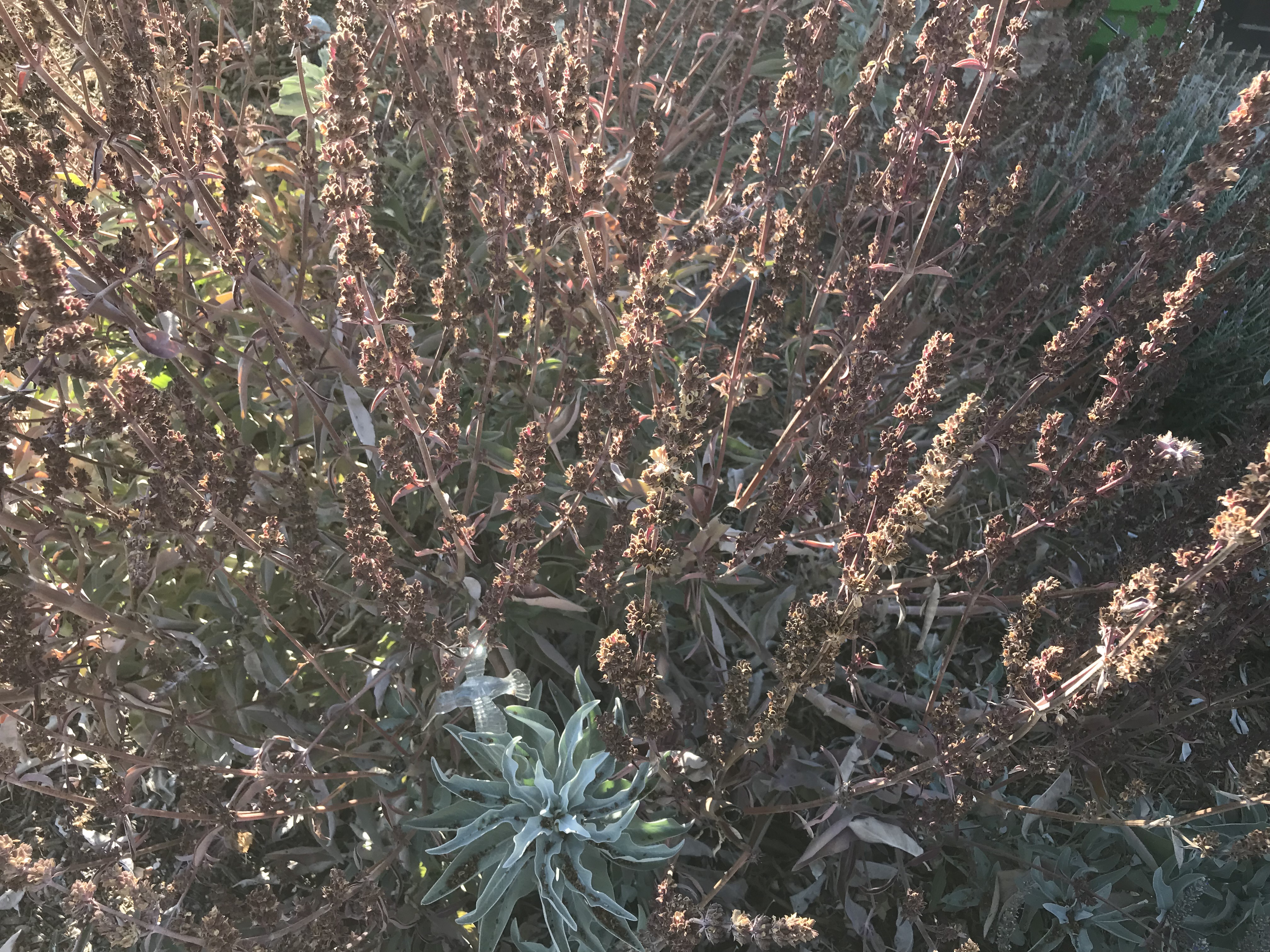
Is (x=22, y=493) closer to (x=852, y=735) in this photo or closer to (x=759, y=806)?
(x=759, y=806)

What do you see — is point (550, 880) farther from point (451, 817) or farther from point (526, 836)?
point (451, 817)

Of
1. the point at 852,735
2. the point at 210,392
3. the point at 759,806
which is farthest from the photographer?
the point at 210,392

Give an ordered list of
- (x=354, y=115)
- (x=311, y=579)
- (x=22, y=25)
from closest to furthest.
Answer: (x=354, y=115) < (x=311, y=579) < (x=22, y=25)

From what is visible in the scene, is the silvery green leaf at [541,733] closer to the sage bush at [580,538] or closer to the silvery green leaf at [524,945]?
the sage bush at [580,538]

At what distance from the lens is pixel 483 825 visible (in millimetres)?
1974

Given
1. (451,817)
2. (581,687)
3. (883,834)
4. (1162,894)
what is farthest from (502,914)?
(1162,894)

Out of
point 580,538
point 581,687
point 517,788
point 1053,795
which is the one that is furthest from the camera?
point 580,538

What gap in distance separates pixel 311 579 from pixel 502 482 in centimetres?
90

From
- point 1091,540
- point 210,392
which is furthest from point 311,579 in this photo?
point 1091,540

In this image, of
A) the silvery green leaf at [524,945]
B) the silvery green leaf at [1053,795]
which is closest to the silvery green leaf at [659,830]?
the silvery green leaf at [524,945]

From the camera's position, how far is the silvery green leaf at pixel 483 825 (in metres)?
1.88

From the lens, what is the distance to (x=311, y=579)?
1.92m

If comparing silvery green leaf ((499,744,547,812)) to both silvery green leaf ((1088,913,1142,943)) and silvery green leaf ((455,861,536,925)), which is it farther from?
silvery green leaf ((1088,913,1142,943))

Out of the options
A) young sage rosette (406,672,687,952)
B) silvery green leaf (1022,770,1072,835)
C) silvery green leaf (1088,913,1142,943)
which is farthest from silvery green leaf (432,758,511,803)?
silvery green leaf (1088,913,1142,943)
